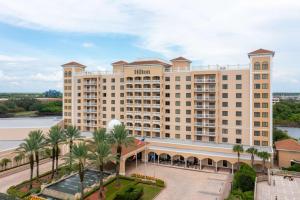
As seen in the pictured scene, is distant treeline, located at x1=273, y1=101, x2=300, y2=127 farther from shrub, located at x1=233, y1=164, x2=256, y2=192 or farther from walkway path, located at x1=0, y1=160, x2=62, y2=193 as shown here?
walkway path, located at x1=0, y1=160, x2=62, y2=193

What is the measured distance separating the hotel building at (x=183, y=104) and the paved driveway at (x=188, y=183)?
13.1 ft

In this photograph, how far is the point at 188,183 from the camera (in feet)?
153

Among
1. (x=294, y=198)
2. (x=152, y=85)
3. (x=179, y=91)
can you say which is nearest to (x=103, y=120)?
(x=152, y=85)

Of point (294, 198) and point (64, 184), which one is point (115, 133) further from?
point (294, 198)

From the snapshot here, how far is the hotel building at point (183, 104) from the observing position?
56.0 meters

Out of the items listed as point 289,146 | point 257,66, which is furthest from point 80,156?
point 289,146

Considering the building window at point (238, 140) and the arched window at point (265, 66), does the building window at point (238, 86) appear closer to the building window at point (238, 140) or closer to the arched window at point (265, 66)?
the arched window at point (265, 66)

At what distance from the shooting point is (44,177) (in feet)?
163

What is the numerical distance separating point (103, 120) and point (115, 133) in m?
29.0

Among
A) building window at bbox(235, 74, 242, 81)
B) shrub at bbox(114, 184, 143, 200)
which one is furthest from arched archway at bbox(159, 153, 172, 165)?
building window at bbox(235, 74, 242, 81)

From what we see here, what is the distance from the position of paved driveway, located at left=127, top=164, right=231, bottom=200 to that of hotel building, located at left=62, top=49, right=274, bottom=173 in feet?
13.1

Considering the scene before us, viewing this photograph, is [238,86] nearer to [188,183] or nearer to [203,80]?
[203,80]

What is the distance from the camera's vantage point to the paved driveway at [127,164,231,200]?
4116 cm

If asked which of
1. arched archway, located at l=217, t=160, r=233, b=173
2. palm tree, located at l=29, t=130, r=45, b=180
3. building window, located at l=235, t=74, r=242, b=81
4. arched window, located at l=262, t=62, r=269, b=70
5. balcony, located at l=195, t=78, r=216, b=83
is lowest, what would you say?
arched archway, located at l=217, t=160, r=233, b=173
